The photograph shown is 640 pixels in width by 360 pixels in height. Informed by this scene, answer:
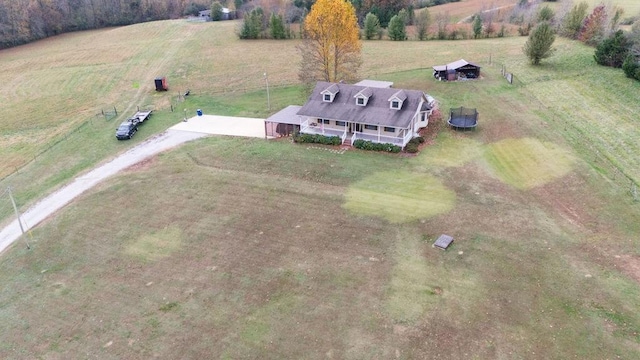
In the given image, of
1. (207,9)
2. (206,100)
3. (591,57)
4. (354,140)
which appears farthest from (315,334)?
(207,9)

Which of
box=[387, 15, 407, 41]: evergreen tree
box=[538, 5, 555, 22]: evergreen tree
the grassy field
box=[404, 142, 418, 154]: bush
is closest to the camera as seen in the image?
the grassy field

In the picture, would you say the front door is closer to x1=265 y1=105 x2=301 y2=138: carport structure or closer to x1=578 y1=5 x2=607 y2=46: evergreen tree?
x1=265 y1=105 x2=301 y2=138: carport structure

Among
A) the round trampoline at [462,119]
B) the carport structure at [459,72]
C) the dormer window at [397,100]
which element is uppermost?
the dormer window at [397,100]

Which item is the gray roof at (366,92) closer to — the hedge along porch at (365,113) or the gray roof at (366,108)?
the hedge along porch at (365,113)

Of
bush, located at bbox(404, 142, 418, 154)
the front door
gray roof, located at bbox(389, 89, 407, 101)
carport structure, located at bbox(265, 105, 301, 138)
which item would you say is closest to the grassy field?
bush, located at bbox(404, 142, 418, 154)

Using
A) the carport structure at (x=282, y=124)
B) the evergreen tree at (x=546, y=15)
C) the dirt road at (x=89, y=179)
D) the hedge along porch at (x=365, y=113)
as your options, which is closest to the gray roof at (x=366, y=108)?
the hedge along porch at (x=365, y=113)

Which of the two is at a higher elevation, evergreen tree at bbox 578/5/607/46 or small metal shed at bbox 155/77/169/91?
evergreen tree at bbox 578/5/607/46

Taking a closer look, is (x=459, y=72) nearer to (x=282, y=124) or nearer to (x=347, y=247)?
(x=282, y=124)

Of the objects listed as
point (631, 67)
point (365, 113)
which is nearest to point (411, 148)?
point (365, 113)
